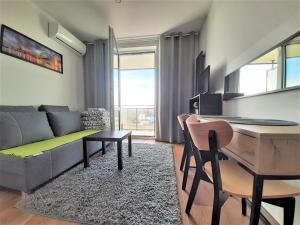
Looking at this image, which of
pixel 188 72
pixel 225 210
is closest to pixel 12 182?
pixel 225 210

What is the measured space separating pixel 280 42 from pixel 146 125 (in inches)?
177

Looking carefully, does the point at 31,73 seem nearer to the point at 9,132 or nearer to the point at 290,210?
the point at 9,132

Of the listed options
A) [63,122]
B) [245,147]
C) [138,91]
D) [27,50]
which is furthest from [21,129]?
[138,91]

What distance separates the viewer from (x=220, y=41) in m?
2.36

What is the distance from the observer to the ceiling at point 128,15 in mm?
2652

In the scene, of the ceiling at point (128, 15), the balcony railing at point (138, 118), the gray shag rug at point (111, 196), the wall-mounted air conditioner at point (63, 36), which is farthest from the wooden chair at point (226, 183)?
the balcony railing at point (138, 118)

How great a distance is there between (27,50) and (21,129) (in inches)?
53.0

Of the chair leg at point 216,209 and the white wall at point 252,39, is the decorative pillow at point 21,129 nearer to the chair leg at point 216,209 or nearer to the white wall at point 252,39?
the chair leg at point 216,209

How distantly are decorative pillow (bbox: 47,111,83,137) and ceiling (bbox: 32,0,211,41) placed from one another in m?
1.80

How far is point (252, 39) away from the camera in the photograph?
1485 mm

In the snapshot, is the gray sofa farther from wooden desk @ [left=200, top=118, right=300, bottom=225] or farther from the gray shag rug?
wooden desk @ [left=200, top=118, right=300, bottom=225]

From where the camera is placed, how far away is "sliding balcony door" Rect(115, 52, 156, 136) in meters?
4.53

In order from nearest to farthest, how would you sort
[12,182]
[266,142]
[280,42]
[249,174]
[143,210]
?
[266,142] < [249,174] < [280,42] < [143,210] < [12,182]

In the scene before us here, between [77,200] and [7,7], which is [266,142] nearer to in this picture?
[77,200]
